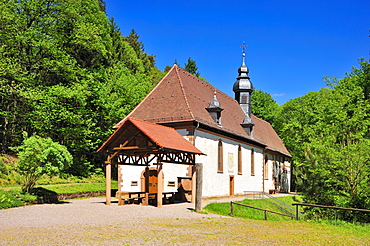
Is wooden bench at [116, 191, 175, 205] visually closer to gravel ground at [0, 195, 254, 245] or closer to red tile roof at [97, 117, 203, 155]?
red tile roof at [97, 117, 203, 155]

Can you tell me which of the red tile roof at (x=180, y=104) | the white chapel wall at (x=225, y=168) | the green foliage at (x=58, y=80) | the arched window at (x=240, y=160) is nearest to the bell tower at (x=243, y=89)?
the white chapel wall at (x=225, y=168)

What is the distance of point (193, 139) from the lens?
2194 centimetres

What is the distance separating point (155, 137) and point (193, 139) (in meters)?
5.15

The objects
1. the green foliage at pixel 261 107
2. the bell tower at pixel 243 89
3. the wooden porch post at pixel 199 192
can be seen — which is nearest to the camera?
the wooden porch post at pixel 199 192

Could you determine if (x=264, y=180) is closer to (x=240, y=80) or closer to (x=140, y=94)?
(x=240, y=80)

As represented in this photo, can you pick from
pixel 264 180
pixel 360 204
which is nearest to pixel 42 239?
pixel 360 204

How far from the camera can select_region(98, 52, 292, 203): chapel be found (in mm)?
19766

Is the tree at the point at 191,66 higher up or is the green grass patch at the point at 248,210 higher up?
the tree at the point at 191,66

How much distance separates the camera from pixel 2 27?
99.7ft

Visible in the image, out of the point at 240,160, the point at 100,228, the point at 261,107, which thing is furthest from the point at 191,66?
the point at 100,228

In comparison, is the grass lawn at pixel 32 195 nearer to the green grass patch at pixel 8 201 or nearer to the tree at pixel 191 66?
the green grass patch at pixel 8 201

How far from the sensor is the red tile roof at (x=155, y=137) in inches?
669

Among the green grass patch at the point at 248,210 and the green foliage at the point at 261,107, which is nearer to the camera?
the green grass patch at the point at 248,210

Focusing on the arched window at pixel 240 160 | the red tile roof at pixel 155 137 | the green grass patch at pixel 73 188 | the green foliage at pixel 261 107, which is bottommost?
the green grass patch at pixel 73 188
